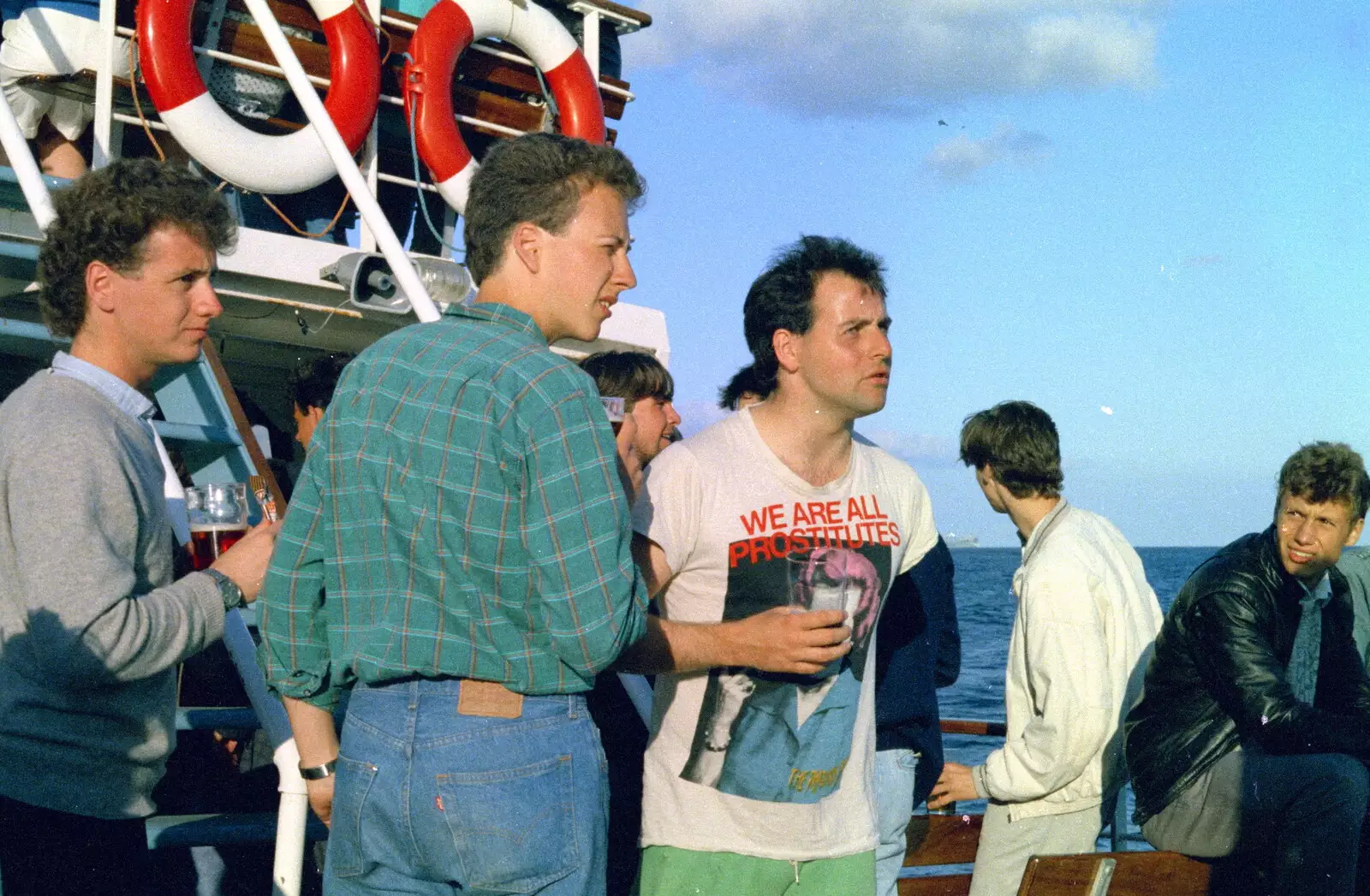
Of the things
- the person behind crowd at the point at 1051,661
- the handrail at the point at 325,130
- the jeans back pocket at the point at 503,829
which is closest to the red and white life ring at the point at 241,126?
the handrail at the point at 325,130

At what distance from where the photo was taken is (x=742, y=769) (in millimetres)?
2529

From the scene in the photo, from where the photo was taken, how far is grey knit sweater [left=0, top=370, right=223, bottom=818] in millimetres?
2049

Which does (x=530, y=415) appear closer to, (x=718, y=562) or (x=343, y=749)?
(x=343, y=749)

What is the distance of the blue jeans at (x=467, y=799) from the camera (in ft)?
6.08

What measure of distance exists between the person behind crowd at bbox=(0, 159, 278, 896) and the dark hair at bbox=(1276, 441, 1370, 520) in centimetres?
302

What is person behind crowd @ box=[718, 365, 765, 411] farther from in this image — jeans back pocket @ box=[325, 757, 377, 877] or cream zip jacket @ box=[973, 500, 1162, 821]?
jeans back pocket @ box=[325, 757, 377, 877]

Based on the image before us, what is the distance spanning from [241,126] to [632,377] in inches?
131

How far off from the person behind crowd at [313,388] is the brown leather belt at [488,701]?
8.67 ft

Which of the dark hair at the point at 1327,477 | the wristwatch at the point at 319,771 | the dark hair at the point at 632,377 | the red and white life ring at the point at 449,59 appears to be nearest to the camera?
the wristwatch at the point at 319,771

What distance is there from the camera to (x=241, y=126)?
6.22m

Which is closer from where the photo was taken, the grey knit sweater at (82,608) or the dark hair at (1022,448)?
the grey knit sweater at (82,608)

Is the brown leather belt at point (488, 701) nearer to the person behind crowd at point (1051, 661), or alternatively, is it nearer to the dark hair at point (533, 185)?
the dark hair at point (533, 185)

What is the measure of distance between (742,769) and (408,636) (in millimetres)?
861

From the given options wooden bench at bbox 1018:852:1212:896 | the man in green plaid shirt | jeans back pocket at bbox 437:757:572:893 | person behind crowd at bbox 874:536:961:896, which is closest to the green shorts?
the man in green plaid shirt
